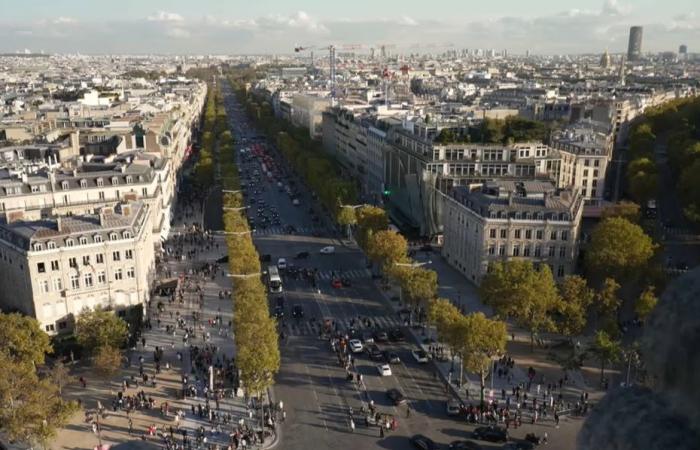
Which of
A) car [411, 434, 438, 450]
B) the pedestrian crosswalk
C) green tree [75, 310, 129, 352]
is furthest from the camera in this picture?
the pedestrian crosswalk

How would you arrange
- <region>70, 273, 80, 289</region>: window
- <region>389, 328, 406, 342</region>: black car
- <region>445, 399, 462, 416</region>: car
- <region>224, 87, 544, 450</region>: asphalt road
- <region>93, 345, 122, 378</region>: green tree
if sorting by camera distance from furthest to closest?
1. <region>389, 328, 406, 342</region>: black car
2. <region>70, 273, 80, 289</region>: window
3. <region>93, 345, 122, 378</region>: green tree
4. <region>445, 399, 462, 416</region>: car
5. <region>224, 87, 544, 450</region>: asphalt road

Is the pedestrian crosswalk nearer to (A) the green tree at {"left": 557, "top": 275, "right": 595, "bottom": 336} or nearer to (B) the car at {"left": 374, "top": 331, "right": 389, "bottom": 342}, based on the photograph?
(B) the car at {"left": 374, "top": 331, "right": 389, "bottom": 342}

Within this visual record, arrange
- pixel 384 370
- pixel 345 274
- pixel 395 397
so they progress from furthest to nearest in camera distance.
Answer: pixel 345 274, pixel 384 370, pixel 395 397

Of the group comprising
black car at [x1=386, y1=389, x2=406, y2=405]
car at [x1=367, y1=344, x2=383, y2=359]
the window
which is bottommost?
car at [x1=367, y1=344, x2=383, y2=359]

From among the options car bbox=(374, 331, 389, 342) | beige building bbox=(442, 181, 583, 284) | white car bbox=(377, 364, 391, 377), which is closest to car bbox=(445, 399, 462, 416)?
white car bbox=(377, 364, 391, 377)

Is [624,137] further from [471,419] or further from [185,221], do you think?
[471,419]

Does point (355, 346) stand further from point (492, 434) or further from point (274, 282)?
point (274, 282)

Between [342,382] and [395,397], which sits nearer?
[395,397]

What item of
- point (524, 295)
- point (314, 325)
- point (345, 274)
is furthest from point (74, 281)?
point (524, 295)
